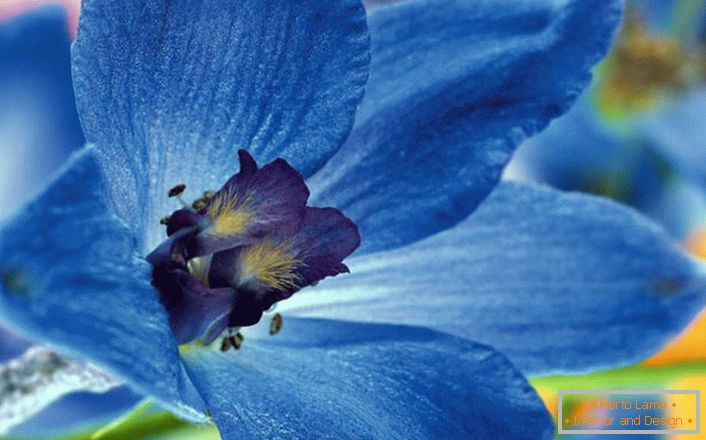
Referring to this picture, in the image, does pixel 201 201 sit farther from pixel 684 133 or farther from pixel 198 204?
pixel 684 133

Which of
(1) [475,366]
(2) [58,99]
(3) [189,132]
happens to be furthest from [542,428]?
(2) [58,99]

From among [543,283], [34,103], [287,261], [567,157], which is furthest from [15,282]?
[567,157]

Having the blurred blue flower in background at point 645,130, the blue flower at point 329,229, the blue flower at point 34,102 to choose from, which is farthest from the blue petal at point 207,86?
the blurred blue flower in background at point 645,130

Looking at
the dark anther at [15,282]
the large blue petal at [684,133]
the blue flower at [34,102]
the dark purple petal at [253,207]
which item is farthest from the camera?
the large blue petal at [684,133]

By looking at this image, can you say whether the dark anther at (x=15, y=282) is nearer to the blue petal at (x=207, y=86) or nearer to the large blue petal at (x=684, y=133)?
the blue petal at (x=207, y=86)

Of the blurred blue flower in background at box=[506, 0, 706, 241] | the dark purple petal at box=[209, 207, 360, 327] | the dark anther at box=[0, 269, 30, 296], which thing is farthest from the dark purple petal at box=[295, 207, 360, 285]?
the blurred blue flower in background at box=[506, 0, 706, 241]

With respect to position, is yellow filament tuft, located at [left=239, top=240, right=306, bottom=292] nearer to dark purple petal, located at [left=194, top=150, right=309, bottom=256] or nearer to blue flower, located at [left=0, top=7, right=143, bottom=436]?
dark purple petal, located at [left=194, top=150, right=309, bottom=256]
